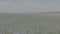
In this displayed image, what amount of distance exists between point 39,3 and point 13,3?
17cm

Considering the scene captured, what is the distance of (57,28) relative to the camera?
730mm

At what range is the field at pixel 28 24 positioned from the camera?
72 cm

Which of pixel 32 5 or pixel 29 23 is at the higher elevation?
pixel 32 5

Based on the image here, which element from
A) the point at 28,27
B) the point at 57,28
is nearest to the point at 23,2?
the point at 28,27

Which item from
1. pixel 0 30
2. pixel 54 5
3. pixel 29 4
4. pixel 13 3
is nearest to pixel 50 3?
pixel 54 5

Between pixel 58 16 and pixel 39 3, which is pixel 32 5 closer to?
pixel 39 3

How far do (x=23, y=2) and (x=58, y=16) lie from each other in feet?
0.79

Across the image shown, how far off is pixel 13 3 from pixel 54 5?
0.26 m

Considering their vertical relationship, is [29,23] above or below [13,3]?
below

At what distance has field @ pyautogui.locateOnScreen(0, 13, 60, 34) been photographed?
718mm

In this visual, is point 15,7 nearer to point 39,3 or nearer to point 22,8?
point 22,8

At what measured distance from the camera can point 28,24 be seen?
2.40 ft

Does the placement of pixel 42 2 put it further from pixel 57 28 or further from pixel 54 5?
pixel 57 28

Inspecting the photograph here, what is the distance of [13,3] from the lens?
742mm
